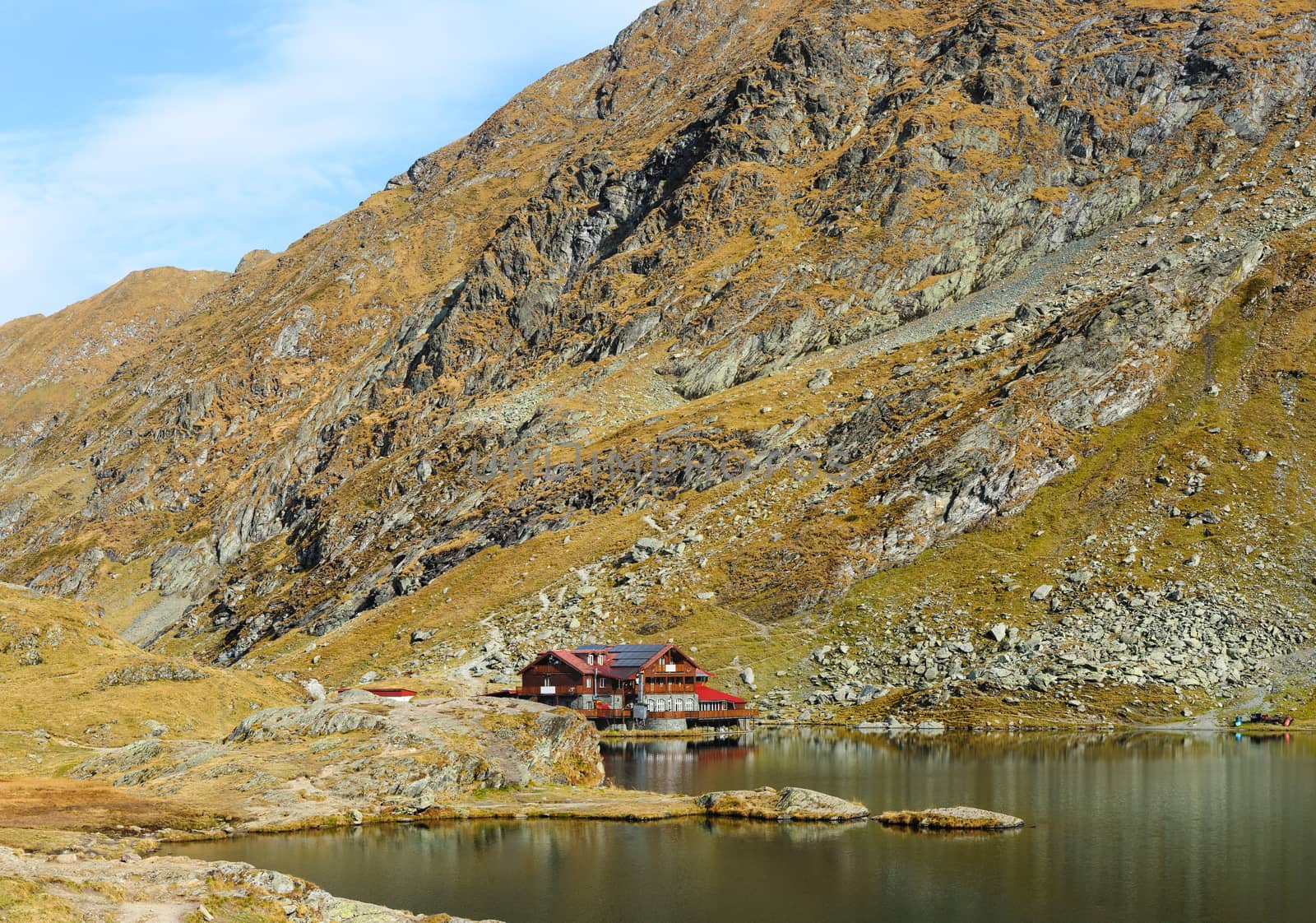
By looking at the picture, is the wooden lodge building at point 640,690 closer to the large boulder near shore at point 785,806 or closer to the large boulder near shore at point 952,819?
the large boulder near shore at point 785,806

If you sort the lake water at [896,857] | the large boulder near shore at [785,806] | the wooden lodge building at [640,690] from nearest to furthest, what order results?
the lake water at [896,857], the large boulder near shore at [785,806], the wooden lodge building at [640,690]

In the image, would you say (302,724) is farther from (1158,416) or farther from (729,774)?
(1158,416)

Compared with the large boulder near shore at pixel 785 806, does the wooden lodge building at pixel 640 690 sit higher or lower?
higher

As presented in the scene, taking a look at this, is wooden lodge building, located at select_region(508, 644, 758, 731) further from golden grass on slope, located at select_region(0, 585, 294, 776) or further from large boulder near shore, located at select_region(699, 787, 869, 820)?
large boulder near shore, located at select_region(699, 787, 869, 820)

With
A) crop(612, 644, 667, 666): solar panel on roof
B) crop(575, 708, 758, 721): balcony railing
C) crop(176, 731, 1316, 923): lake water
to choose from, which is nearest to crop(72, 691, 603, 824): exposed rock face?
crop(176, 731, 1316, 923): lake water

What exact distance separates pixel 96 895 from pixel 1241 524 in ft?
424

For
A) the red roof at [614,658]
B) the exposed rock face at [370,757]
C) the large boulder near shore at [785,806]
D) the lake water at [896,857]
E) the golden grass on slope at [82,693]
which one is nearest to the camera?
the lake water at [896,857]

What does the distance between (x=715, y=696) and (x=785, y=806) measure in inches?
2444

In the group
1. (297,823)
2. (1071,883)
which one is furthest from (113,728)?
(1071,883)

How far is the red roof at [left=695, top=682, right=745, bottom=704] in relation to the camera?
136m

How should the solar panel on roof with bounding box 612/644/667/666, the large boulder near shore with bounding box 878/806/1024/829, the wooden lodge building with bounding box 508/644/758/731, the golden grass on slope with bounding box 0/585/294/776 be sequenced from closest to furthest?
1. the large boulder near shore with bounding box 878/806/1024/829
2. the golden grass on slope with bounding box 0/585/294/776
3. the wooden lodge building with bounding box 508/644/758/731
4. the solar panel on roof with bounding box 612/644/667/666

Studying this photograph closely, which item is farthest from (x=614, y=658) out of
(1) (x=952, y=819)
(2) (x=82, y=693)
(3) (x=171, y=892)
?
(3) (x=171, y=892)

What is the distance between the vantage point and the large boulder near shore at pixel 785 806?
243 feet

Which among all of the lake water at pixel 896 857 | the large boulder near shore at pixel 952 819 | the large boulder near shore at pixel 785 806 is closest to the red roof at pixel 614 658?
the lake water at pixel 896 857
